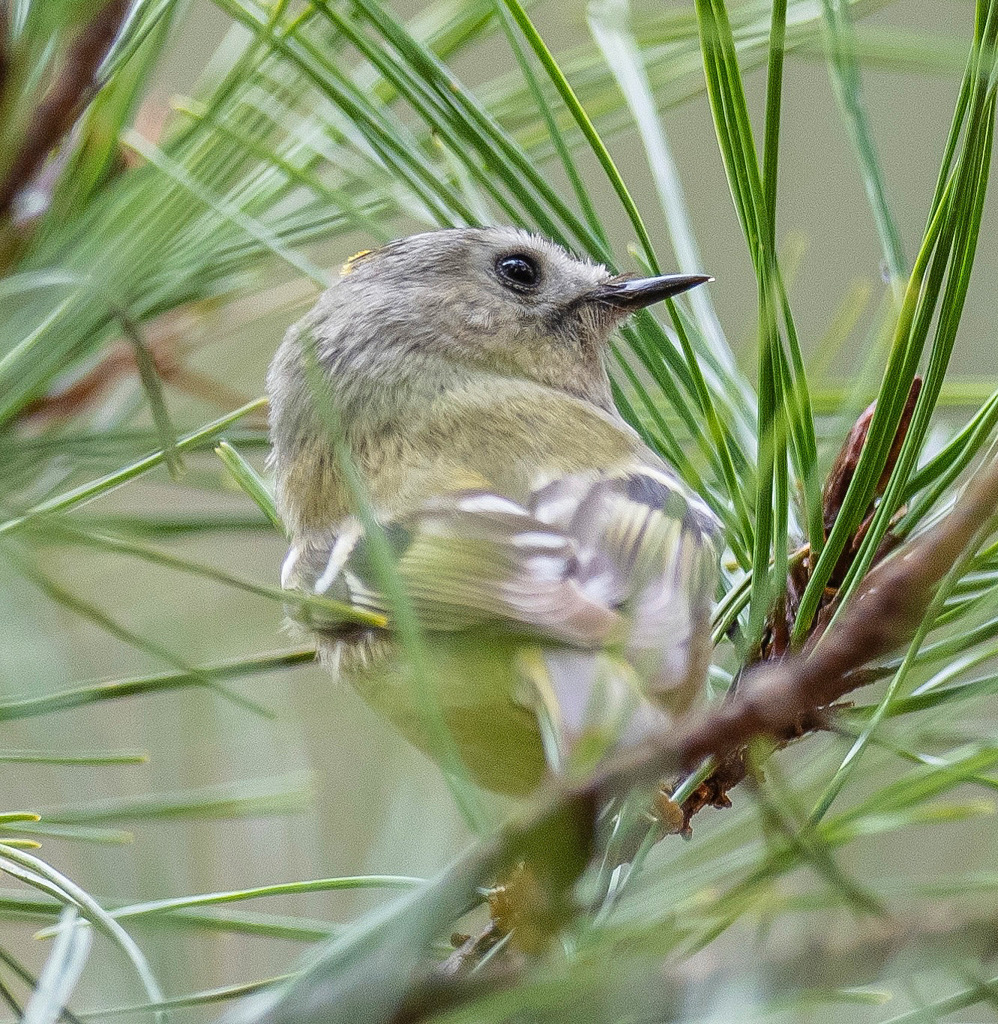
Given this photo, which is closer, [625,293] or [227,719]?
[227,719]

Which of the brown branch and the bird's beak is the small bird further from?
the brown branch

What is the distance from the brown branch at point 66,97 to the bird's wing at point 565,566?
24 cm

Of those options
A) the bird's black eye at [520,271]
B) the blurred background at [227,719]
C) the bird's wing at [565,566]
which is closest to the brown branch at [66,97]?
the blurred background at [227,719]

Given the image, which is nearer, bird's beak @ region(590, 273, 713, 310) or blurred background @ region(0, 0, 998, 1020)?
blurred background @ region(0, 0, 998, 1020)

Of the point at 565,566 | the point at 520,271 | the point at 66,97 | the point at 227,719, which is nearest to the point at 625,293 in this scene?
the point at 520,271

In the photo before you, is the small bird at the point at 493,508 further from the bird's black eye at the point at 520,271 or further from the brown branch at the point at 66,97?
the brown branch at the point at 66,97

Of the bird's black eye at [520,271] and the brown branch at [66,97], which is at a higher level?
the bird's black eye at [520,271]

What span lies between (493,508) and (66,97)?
0.40 m

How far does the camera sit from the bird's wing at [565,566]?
0.64 m

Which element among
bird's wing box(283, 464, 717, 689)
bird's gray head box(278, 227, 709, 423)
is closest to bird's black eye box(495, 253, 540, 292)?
bird's gray head box(278, 227, 709, 423)

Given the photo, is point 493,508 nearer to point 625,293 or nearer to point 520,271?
point 625,293

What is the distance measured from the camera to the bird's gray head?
4.17ft

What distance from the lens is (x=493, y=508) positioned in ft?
2.80

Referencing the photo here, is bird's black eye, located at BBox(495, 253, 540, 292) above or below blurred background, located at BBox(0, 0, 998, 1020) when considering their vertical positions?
above
